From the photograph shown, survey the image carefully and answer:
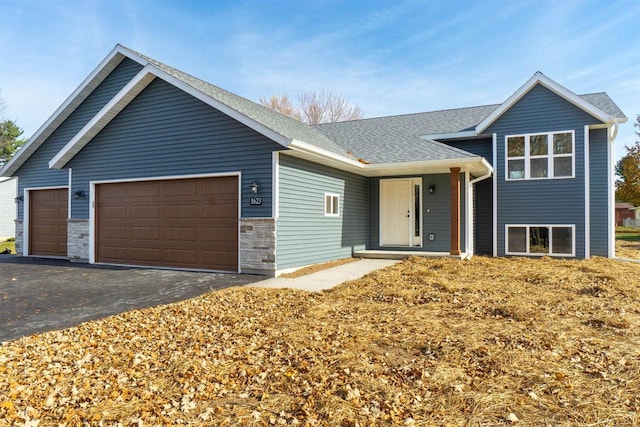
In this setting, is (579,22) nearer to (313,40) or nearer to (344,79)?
(313,40)

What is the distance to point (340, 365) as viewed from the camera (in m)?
3.42

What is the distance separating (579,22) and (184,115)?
373 inches

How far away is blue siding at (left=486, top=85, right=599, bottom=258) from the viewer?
11.3 m

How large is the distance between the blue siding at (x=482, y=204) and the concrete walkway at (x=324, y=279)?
14.5ft

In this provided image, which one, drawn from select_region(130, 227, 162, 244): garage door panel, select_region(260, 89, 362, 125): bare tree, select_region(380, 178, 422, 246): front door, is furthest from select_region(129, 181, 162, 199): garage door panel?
select_region(260, 89, 362, 125): bare tree

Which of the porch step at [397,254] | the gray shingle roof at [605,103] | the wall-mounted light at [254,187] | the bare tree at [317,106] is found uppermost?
the bare tree at [317,106]

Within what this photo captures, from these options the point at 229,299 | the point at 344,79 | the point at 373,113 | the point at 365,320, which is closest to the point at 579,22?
the point at 365,320

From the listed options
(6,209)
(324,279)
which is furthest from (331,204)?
(6,209)

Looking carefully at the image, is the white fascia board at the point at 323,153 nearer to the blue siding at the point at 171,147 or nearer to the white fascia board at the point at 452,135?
the blue siding at the point at 171,147

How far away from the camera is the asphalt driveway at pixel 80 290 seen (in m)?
4.95

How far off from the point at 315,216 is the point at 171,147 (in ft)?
12.6

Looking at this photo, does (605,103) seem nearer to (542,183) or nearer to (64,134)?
(542,183)

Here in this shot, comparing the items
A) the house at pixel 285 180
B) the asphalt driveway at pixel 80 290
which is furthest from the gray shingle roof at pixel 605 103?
the asphalt driveway at pixel 80 290

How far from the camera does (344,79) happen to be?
85.9 feet
